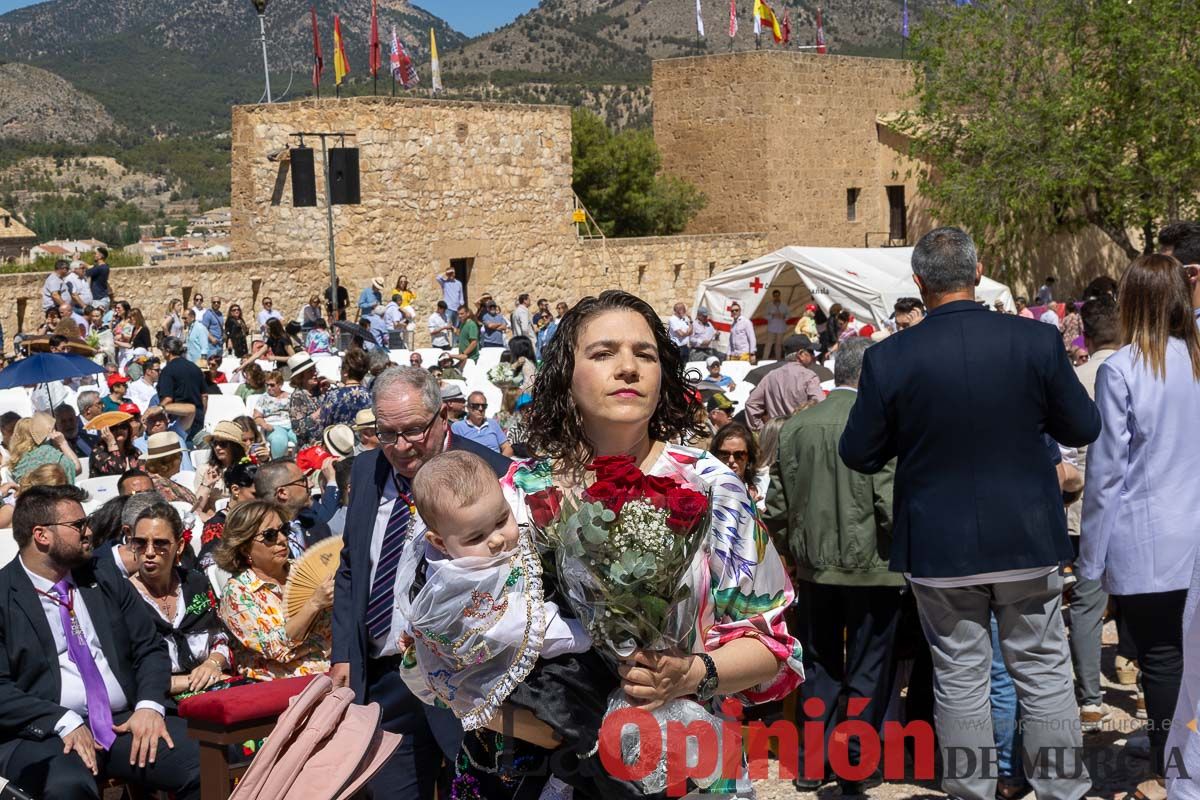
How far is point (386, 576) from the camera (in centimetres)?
382

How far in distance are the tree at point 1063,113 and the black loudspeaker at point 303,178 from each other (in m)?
11.6

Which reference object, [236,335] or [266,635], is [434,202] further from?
[266,635]

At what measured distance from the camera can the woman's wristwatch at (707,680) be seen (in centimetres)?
262

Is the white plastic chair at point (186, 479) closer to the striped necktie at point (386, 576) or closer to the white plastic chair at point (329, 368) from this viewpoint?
the white plastic chair at point (329, 368)

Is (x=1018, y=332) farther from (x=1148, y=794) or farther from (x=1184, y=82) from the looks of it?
(x=1184, y=82)

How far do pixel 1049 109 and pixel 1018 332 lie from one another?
22293mm

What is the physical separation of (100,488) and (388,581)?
4.38 m

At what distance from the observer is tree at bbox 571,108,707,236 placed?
111 feet

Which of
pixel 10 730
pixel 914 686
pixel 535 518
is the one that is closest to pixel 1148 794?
pixel 914 686

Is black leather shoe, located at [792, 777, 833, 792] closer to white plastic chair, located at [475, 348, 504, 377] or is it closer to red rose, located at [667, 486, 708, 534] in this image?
red rose, located at [667, 486, 708, 534]

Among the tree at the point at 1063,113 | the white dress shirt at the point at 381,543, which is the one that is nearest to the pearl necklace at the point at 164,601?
the white dress shirt at the point at 381,543

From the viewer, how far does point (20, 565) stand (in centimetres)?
446

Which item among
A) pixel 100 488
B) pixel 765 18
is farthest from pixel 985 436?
pixel 765 18

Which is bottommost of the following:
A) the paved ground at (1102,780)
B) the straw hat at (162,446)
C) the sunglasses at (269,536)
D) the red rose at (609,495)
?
the paved ground at (1102,780)
